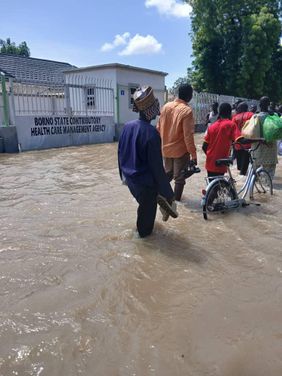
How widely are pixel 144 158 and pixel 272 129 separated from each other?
10.5 feet

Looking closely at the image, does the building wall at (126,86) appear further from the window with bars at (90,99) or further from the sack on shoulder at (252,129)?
the sack on shoulder at (252,129)

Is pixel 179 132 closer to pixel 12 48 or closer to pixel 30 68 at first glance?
pixel 30 68

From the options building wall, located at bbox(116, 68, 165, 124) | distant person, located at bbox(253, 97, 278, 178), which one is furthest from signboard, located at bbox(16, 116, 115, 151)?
distant person, located at bbox(253, 97, 278, 178)

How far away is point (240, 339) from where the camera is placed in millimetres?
2766

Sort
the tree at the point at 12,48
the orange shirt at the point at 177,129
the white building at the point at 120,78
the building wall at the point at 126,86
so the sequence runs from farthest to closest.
Result: 1. the tree at the point at 12,48
2. the building wall at the point at 126,86
3. the white building at the point at 120,78
4. the orange shirt at the point at 177,129

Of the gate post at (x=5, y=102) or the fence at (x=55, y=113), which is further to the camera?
the fence at (x=55, y=113)

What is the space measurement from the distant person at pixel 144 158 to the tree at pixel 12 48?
52.9 metres

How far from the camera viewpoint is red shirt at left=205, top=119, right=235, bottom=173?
5824 millimetres

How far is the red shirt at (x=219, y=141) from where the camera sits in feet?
19.1

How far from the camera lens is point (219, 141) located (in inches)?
A: 231

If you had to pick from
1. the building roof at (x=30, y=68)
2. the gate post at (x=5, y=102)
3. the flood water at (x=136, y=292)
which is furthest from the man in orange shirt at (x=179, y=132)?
the building roof at (x=30, y=68)

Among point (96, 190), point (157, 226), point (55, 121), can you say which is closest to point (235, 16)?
point (55, 121)

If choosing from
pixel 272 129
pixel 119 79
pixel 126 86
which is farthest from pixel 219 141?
pixel 119 79

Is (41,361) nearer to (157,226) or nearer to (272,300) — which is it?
(272,300)
